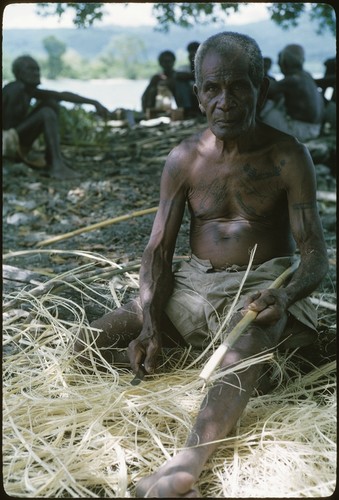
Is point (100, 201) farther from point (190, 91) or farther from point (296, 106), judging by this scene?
point (190, 91)

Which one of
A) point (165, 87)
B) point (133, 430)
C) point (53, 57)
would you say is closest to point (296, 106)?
point (165, 87)

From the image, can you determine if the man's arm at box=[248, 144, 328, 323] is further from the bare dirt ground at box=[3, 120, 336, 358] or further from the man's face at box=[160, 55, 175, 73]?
the man's face at box=[160, 55, 175, 73]

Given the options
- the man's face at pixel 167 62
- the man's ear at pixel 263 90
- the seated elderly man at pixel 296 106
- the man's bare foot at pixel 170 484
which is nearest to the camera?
the man's bare foot at pixel 170 484

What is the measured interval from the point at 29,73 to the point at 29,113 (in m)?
0.45

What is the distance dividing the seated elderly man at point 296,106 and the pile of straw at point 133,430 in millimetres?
6207

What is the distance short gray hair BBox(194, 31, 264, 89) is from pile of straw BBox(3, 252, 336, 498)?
1152mm

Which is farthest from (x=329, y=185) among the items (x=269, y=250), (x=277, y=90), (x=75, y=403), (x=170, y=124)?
(x=75, y=403)

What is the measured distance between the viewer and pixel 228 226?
9.92ft

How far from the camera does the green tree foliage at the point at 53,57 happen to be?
56.2 feet

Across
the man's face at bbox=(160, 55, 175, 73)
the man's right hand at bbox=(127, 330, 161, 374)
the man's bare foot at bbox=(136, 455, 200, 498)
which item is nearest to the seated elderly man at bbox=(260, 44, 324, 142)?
the man's face at bbox=(160, 55, 175, 73)

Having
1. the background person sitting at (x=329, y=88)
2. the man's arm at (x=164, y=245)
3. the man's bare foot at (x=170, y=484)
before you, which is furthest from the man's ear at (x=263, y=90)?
the background person sitting at (x=329, y=88)

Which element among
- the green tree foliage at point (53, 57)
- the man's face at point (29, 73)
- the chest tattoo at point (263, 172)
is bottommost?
the chest tattoo at point (263, 172)

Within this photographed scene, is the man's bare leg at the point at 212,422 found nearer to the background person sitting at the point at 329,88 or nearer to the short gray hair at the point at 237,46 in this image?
the short gray hair at the point at 237,46

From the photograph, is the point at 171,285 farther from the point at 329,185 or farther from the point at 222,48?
the point at 329,185
